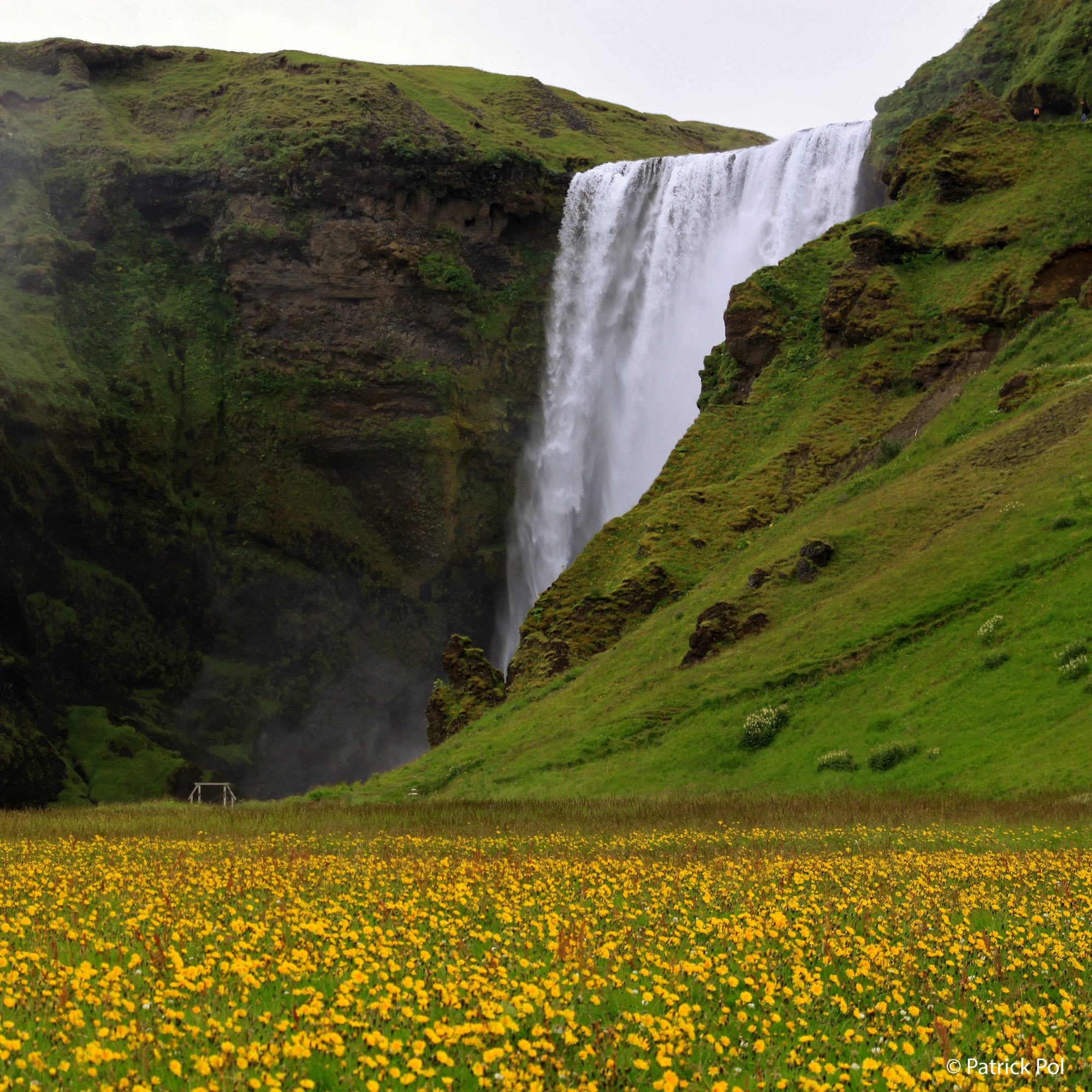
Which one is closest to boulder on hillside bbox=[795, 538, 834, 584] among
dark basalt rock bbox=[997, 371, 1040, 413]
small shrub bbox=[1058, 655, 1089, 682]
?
dark basalt rock bbox=[997, 371, 1040, 413]

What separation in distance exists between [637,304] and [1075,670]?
49.3m

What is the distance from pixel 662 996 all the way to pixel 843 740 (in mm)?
21364

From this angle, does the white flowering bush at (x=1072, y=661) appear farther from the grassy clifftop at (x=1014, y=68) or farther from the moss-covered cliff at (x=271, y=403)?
the moss-covered cliff at (x=271, y=403)

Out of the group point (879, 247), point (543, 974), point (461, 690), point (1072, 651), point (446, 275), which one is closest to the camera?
point (543, 974)

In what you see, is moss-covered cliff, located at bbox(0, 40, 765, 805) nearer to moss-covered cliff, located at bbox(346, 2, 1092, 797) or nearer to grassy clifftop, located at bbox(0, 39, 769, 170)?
grassy clifftop, located at bbox(0, 39, 769, 170)

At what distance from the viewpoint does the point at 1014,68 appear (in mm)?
59875

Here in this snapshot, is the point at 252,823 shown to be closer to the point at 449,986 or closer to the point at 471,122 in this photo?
the point at 449,986

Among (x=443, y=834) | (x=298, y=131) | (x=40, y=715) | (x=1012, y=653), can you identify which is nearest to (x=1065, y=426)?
(x=1012, y=653)

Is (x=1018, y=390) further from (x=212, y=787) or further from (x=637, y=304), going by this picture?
(x=212, y=787)

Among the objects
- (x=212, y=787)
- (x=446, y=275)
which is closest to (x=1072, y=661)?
(x=212, y=787)

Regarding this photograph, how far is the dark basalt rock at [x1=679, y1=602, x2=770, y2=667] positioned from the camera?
3544 centimetres

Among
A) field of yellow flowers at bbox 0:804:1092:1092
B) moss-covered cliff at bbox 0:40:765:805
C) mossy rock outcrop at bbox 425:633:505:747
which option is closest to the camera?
field of yellow flowers at bbox 0:804:1092:1092

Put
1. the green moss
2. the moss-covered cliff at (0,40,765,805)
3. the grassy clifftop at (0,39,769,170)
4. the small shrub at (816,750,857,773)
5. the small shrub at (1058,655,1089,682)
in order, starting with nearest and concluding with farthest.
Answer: the small shrub at (1058,655,1089,682), the small shrub at (816,750,857,773), the green moss, the moss-covered cliff at (0,40,765,805), the grassy clifftop at (0,39,769,170)

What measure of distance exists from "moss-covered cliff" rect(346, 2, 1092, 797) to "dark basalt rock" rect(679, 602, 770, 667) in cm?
7
